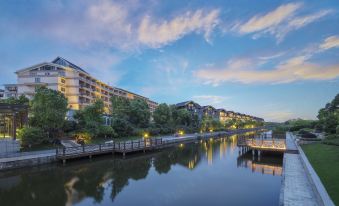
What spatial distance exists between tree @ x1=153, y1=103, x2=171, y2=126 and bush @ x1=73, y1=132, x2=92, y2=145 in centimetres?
2580

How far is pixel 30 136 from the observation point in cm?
2647

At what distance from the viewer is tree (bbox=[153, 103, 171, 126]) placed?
59.9 meters

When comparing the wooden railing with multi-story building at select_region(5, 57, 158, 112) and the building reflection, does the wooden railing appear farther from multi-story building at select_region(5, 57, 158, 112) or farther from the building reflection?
multi-story building at select_region(5, 57, 158, 112)

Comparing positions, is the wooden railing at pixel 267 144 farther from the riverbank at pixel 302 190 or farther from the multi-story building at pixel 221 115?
the multi-story building at pixel 221 115

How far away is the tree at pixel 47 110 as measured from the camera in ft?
96.0

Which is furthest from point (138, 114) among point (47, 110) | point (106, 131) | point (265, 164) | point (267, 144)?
point (265, 164)

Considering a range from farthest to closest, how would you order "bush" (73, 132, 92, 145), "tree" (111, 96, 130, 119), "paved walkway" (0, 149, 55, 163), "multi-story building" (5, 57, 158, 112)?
1. "multi-story building" (5, 57, 158, 112)
2. "tree" (111, 96, 130, 119)
3. "bush" (73, 132, 92, 145)
4. "paved walkway" (0, 149, 55, 163)

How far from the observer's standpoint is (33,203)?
13.7m

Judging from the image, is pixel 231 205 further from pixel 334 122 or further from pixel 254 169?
pixel 334 122

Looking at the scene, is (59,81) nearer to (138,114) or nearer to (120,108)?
(120,108)

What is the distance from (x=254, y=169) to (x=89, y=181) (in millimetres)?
14784

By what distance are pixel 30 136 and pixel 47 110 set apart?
13.2 ft

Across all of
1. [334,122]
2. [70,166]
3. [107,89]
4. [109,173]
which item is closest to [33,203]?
[109,173]

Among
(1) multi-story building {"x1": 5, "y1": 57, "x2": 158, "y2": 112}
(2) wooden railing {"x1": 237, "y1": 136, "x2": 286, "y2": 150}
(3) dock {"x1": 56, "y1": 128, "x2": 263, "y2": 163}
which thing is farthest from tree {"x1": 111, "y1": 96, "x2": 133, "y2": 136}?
(2) wooden railing {"x1": 237, "y1": 136, "x2": 286, "y2": 150}
